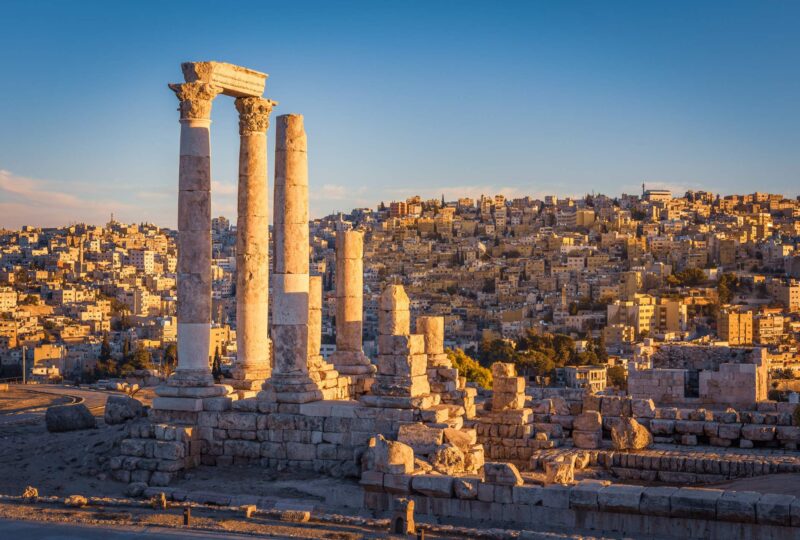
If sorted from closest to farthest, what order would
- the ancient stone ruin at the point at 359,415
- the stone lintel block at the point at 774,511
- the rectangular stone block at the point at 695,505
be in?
1. the stone lintel block at the point at 774,511
2. the rectangular stone block at the point at 695,505
3. the ancient stone ruin at the point at 359,415

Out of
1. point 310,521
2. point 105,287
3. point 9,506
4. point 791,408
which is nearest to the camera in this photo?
point 310,521

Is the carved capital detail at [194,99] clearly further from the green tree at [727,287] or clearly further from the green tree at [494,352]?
the green tree at [727,287]

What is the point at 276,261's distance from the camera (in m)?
21.3

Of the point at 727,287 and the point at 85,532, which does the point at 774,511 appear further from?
the point at 727,287

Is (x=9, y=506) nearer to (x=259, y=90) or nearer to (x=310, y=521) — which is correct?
(x=310, y=521)

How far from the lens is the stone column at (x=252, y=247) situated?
72.9ft

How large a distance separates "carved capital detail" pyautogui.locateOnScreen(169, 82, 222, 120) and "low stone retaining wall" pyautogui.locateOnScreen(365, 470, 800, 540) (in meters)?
8.50

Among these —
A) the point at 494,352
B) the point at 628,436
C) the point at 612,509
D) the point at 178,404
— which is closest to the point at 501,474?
the point at 612,509

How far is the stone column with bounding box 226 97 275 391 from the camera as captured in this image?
22219 mm

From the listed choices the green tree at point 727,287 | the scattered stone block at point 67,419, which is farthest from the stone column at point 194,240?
the green tree at point 727,287

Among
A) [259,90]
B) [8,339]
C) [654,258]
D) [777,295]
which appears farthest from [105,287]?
[259,90]

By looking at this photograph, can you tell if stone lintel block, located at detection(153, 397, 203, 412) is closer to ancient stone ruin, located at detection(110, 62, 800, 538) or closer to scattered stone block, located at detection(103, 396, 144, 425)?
ancient stone ruin, located at detection(110, 62, 800, 538)

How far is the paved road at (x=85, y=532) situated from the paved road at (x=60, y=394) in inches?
435

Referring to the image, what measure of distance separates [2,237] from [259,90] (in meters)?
158
